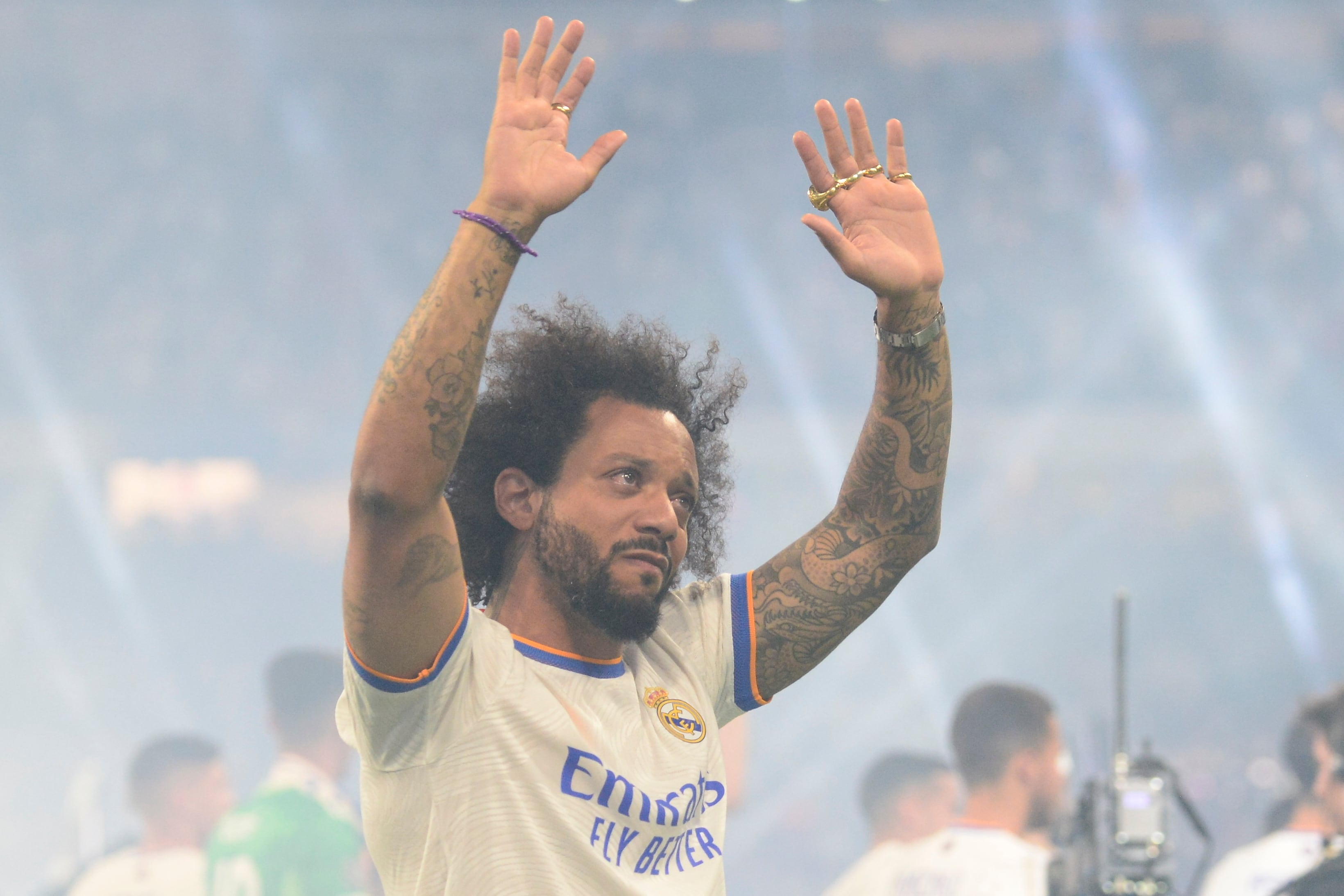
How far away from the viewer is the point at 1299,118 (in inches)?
441

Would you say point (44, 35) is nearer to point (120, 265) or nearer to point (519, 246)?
point (120, 265)

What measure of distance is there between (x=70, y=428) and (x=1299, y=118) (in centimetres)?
1099

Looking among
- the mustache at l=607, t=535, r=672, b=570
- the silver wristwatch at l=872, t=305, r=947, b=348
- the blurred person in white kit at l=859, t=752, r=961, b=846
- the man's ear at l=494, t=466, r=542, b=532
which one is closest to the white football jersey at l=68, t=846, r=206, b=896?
the blurred person in white kit at l=859, t=752, r=961, b=846

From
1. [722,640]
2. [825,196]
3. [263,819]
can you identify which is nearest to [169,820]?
[263,819]

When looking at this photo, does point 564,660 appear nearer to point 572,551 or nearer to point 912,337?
point 572,551

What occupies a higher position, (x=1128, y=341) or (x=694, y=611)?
(x=1128, y=341)

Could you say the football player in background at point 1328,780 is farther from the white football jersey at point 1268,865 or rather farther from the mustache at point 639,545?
the mustache at point 639,545

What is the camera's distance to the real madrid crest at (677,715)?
4.95ft

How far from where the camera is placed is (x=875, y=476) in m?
1.69

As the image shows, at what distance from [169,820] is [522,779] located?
345 centimetres

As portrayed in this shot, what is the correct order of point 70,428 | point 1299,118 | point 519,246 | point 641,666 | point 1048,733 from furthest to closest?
1. point 1299,118
2. point 70,428
3. point 1048,733
4. point 641,666
5. point 519,246

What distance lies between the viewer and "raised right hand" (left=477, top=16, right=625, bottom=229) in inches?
50.7

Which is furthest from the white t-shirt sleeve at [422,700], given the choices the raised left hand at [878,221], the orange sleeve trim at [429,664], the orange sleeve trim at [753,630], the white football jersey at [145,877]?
the white football jersey at [145,877]

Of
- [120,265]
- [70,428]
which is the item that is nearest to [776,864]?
[70,428]
